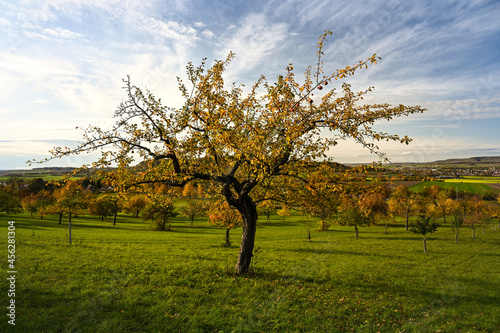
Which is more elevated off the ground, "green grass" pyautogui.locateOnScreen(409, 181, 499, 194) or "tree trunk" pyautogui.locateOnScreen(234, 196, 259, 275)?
"tree trunk" pyautogui.locateOnScreen(234, 196, 259, 275)

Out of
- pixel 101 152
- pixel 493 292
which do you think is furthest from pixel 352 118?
pixel 493 292

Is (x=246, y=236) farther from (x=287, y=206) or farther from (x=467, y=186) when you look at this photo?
(x=467, y=186)

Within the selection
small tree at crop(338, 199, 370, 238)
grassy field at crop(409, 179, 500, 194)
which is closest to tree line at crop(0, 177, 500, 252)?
small tree at crop(338, 199, 370, 238)

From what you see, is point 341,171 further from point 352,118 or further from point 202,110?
point 202,110

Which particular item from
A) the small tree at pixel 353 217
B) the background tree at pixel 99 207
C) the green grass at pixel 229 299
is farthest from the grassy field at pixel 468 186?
the background tree at pixel 99 207

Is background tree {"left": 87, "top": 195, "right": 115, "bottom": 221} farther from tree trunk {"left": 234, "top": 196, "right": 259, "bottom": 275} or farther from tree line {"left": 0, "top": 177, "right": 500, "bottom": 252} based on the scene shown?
tree trunk {"left": 234, "top": 196, "right": 259, "bottom": 275}

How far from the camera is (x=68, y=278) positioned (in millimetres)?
11227

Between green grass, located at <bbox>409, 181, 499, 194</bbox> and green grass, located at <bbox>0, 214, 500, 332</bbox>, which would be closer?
green grass, located at <bbox>0, 214, 500, 332</bbox>

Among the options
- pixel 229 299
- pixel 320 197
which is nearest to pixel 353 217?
pixel 320 197

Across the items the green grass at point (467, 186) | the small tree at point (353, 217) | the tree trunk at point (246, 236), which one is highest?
the tree trunk at point (246, 236)

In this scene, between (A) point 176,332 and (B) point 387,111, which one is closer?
(A) point 176,332

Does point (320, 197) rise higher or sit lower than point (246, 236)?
higher

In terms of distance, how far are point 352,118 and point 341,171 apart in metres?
2.31

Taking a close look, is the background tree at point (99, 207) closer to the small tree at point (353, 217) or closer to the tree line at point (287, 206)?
the tree line at point (287, 206)
